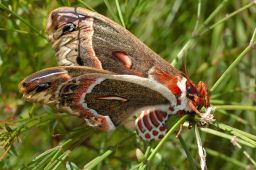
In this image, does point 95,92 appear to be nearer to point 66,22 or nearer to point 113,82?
point 113,82

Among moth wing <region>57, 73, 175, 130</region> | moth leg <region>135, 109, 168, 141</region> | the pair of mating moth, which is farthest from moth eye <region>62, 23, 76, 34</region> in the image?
moth leg <region>135, 109, 168, 141</region>

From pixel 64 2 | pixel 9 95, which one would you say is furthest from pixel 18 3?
pixel 9 95

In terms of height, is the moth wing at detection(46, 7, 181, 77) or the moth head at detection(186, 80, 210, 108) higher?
the moth wing at detection(46, 7, 181, 77)

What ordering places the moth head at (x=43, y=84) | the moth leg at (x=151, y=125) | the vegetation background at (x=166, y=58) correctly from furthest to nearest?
the vegetation background at (x=166, y=58) → the moth leg at (x=151, y=125) → the moth head at (x=43, y=84)

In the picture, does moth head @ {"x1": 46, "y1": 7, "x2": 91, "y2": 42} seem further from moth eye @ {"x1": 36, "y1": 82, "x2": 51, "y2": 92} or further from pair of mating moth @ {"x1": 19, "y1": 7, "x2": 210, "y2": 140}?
moth eye @ {"x1": 36, "y1": 82, "x2": 51, "y2": 92}

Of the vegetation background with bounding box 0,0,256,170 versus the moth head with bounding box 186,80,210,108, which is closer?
the moth head with bounding box 186,80,210,108

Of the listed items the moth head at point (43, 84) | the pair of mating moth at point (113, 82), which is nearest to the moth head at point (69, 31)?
the pair of mating moth at point (113, 82)

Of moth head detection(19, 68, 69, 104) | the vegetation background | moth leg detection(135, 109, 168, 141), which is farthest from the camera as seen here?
the vegetation background

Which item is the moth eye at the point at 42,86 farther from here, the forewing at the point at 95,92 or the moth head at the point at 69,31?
the moth head at the point at 69,31
